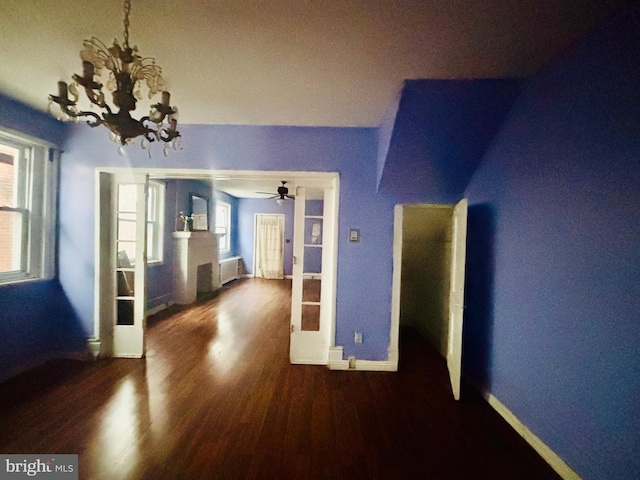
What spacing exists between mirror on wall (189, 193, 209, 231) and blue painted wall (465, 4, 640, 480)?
219 inches

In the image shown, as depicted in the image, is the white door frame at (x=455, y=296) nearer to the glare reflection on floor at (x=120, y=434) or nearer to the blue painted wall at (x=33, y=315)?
the glare reflection on floor at (x=120, y=434)

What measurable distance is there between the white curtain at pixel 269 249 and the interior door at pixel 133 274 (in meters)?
5.76

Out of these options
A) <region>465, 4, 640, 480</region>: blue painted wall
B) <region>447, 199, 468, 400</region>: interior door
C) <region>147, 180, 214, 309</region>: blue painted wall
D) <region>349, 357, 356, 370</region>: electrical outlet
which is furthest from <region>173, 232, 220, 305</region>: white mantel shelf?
<region>465, 4, 640, 480</region>: blue painted wall

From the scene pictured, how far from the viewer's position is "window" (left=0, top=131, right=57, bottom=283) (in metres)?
2.71

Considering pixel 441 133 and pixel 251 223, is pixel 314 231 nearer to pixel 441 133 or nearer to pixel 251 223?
pixel 441 133

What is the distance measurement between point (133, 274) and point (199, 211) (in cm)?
329

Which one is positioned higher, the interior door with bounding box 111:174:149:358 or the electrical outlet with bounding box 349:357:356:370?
the interior door with bounding box 111:174:149:358

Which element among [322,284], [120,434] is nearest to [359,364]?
[322,284]

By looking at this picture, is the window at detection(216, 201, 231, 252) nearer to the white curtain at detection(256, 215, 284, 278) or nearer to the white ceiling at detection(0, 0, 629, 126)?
the white curtain at detection(256, 215, 284, 278)

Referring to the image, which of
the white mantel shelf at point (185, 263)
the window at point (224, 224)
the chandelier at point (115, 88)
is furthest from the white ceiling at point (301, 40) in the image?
the window at point (224, 224)

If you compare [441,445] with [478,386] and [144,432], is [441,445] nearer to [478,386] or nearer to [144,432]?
[478,386]

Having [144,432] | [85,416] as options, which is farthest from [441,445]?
[85,416]

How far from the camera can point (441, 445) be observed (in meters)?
1.91

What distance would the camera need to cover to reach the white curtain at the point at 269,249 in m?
8.92
